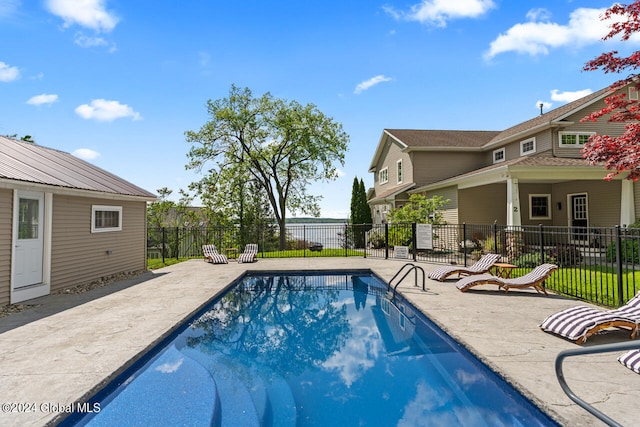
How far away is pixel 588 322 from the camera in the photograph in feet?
15.9

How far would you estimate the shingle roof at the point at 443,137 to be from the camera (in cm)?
2116

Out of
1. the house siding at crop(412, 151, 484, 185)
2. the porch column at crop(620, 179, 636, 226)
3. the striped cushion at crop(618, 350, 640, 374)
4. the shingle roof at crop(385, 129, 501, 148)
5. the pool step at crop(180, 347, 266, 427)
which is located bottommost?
the pool step at crop(180, 347, 266, 427)

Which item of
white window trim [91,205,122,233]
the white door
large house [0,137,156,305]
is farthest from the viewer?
white window trim [91,205,122,233]

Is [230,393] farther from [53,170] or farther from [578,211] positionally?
[578,211]

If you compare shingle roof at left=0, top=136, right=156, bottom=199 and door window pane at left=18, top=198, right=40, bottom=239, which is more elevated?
shingle roof at left=0, top=136, right=156, bottom=199

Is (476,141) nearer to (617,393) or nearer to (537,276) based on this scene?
(537,276)

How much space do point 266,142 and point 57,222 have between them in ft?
59.8

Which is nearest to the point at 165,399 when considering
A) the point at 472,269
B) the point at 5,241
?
the point at 5,241

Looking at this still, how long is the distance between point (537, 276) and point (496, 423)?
18.4ft

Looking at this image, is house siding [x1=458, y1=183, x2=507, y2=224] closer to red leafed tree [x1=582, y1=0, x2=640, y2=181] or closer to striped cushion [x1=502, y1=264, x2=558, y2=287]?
red leafed tree [x1=582, y1=0, x2=640, y2=181]

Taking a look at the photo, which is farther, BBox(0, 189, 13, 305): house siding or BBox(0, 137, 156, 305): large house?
BBox(0, 137, 156, 305): large house

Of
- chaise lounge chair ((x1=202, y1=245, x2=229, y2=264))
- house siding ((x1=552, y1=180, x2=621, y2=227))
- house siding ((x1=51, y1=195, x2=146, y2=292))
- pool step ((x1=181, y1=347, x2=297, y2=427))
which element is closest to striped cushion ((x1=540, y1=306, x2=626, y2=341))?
pool step ((x1=181, y1=347, x2=297, y2=427))

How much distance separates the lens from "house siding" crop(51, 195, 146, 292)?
866cm

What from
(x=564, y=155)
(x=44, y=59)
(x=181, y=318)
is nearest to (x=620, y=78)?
(x=564, y=155)
